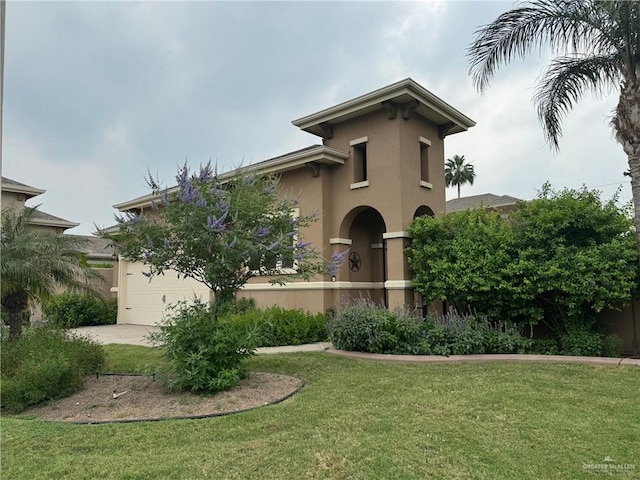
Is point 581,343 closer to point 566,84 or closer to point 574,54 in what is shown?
point 566,84

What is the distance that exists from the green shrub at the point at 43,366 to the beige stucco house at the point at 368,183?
235 inches

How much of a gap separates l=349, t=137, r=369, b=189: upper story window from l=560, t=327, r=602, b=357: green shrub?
5947 mm

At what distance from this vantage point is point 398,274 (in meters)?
11.3

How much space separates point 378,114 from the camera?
39.1 ft

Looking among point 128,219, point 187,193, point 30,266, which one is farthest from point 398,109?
point 30,266

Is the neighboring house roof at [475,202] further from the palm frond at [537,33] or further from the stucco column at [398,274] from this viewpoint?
the palm frond at [537,33]

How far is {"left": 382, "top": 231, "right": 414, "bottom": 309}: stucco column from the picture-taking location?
36.5 ft

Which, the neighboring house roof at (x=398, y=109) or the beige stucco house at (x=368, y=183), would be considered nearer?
the neighboring house roof at (x=398, y=109)

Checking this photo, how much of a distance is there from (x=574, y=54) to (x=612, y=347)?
610cm

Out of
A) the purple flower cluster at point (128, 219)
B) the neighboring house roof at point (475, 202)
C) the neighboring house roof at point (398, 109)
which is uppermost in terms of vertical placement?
the neighboring house roof at point (398, 109)

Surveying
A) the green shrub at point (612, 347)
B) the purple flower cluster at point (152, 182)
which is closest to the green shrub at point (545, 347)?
the green shrub at point (612, 347)

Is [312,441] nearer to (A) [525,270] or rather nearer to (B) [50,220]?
(A) [525,270]

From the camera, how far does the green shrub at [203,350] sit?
6297mm

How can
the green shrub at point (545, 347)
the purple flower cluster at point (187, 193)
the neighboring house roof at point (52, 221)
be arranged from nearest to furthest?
the purple flower cluster at point (187, 193), the green shrub at point (545, 347), the neighboring house roof at point (52, 221)
